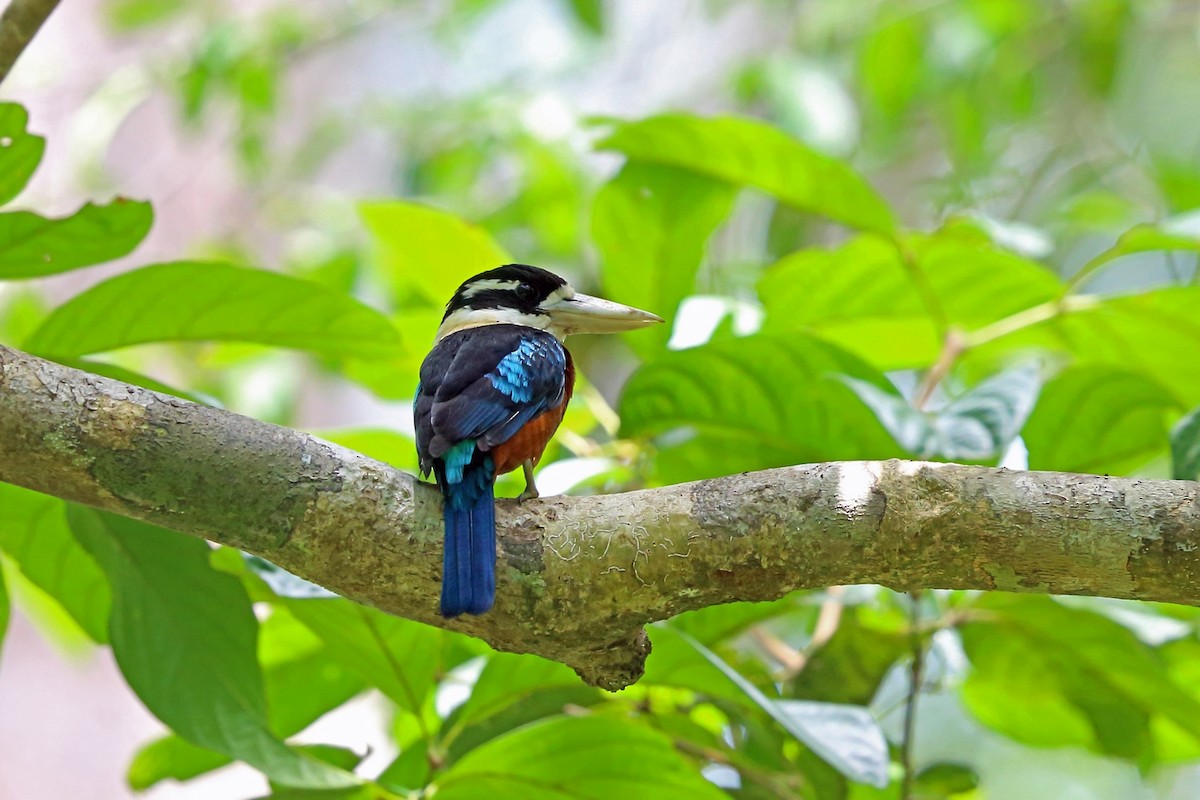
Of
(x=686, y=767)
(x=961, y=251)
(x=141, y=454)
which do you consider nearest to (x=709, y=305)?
(x=961, y=251)

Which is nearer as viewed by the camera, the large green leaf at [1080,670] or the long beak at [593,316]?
the large green leaf at [1080,670]

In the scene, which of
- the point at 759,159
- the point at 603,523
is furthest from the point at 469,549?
the point at 759,159

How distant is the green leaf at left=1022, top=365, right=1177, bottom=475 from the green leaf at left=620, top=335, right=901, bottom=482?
29cm

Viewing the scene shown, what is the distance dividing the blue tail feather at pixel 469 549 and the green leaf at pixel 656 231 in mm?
857

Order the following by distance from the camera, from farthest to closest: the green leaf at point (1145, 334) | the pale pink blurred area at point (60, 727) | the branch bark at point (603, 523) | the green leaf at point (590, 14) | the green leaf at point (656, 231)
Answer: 1. the pale pink blurred area at point (60, 727)
2. the green leaf at point (590, 14)
3. the green leaf at point (656, 231)
4. the green leaf at point (1145, 334)
5. the branch bark at point (603, 523)

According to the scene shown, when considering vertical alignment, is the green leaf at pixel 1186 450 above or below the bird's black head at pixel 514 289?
below

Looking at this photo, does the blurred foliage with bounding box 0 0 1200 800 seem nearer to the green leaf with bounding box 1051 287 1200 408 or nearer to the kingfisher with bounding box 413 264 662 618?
the green leaf with bounding box 1051 287 1200 408

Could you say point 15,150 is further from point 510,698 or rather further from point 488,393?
point 510,698

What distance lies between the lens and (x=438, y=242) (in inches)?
97.0

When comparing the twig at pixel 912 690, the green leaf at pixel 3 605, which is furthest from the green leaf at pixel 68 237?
the twig at pixel 912 690

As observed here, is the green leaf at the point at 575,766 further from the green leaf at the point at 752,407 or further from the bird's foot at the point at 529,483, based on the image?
the green leaf at the point at 752,407

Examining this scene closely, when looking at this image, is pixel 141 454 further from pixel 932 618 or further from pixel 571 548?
pixel 932 618

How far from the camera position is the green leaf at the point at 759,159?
7.23 feet

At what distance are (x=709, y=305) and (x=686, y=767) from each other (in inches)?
40.4
